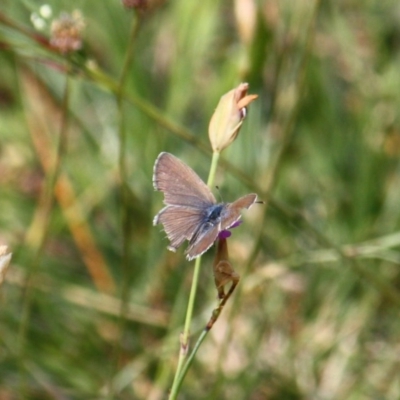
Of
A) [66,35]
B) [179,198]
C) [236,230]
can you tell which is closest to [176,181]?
[179,198]

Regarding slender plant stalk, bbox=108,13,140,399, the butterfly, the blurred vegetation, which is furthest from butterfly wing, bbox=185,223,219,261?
the blurred vegetation

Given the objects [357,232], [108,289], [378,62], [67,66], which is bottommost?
[108,289]

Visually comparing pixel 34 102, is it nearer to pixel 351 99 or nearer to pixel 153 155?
pixel 153 155

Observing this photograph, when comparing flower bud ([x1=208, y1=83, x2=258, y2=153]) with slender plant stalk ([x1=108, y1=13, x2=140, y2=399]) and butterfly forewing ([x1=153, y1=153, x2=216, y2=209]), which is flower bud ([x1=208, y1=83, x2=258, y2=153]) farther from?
slender plant stalk ([x1=108, y1=13, x2=140, y2=399])

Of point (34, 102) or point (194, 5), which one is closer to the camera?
point (194, 5)

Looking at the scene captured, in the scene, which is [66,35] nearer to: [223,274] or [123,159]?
[123,159]

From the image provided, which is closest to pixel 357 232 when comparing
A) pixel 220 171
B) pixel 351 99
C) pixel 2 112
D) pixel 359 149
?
pixel 359 149
